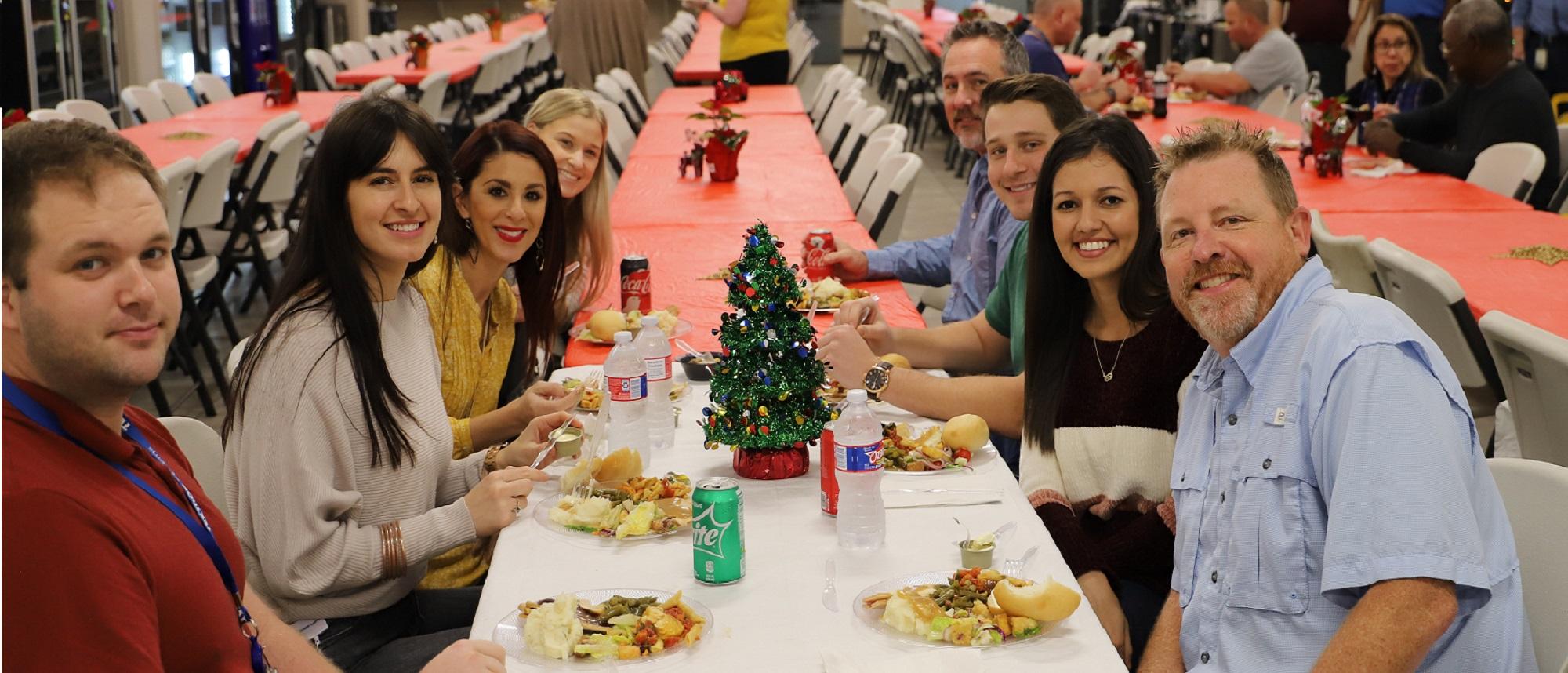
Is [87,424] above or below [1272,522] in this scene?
above

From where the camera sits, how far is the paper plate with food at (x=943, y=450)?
243cm

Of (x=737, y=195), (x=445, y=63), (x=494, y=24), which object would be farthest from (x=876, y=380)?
(x=494, y=24)

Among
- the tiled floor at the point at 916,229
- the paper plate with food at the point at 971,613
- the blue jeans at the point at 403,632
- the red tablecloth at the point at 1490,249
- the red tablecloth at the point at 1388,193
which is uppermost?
the red tablecloth at the point at 1388,193

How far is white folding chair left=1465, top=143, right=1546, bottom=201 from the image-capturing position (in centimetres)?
516

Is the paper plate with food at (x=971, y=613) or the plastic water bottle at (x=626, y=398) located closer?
the paper plate with food at (x=971, y=613)

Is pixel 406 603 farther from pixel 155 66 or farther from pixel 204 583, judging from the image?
pixel 155 66

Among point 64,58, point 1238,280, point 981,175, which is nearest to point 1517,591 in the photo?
point 1238,280

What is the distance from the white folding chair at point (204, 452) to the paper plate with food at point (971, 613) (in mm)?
1216

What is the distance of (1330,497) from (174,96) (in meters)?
8.42

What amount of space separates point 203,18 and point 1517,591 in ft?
41.6

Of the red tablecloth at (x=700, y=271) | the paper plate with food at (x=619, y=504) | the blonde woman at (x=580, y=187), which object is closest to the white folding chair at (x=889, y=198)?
the red tablecloth at (x=700, y=271)

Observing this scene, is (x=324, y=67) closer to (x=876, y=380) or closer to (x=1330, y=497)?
(x=876, y=380)

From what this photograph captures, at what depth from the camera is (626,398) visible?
244cm

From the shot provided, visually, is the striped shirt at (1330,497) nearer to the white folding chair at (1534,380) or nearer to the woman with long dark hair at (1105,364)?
the woman with long dark hair at (1105,364)
